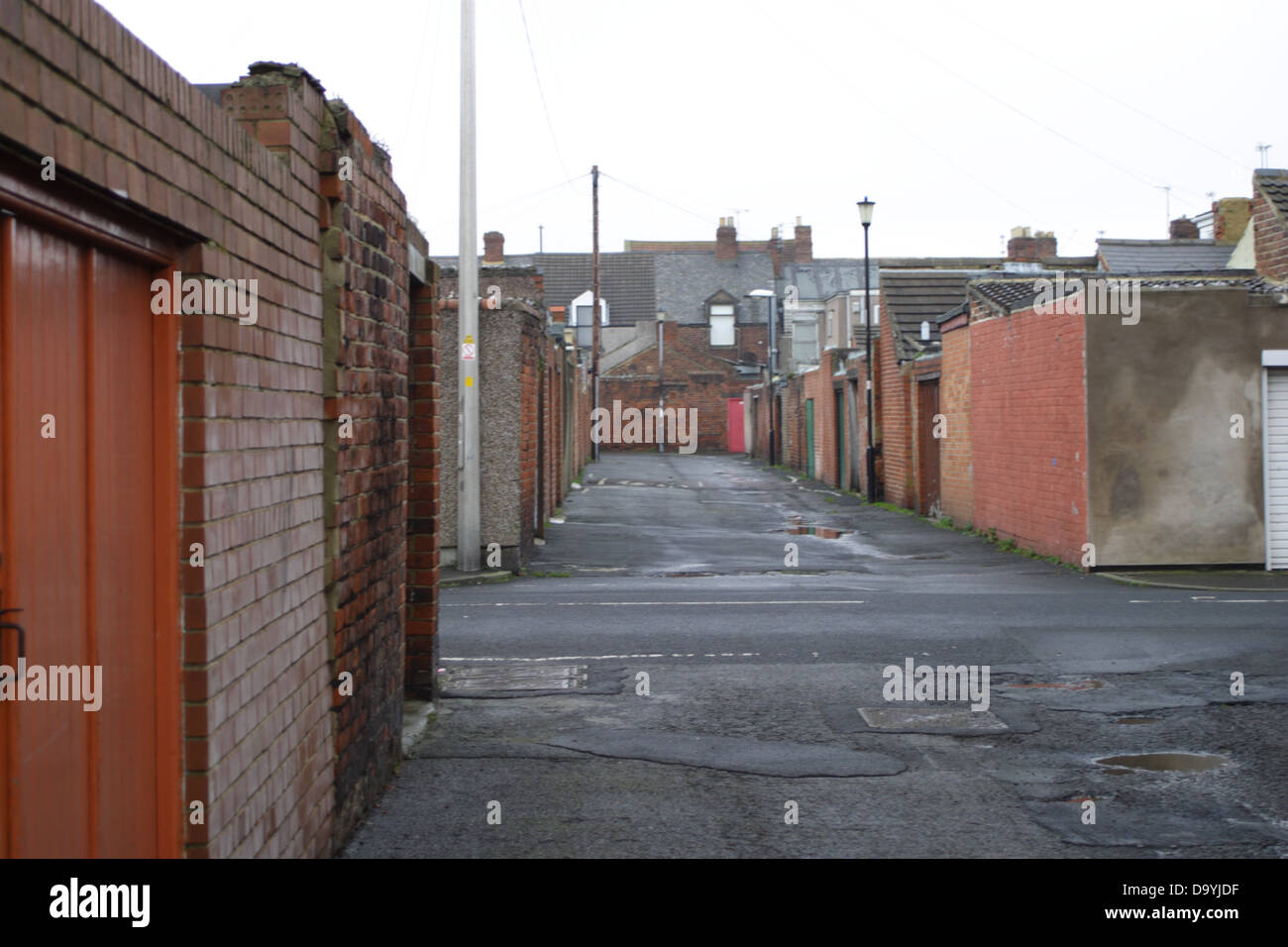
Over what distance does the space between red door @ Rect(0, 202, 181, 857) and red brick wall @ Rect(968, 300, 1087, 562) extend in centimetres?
1400

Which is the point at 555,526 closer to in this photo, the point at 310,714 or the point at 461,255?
the point at 461,255

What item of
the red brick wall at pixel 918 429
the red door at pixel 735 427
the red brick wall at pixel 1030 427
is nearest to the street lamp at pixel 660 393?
the red door at pixel 735 427

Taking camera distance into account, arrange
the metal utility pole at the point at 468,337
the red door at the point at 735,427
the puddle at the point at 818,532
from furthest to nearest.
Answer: the red door at the point at 735,427 → the puddle at the point at 818,532 → the metal utility pole at the point at 468,337

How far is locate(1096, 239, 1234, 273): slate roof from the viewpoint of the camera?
30.9 meters

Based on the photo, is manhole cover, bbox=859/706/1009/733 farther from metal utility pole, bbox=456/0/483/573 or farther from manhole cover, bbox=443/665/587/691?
metal utility pole, bbox=456/0/483/573

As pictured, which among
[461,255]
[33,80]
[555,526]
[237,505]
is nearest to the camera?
[33,80]

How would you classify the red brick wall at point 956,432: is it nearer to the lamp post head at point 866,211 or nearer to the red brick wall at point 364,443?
the lamp post head at point 866,211

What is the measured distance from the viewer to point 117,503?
11.0ft

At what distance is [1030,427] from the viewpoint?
724 inches

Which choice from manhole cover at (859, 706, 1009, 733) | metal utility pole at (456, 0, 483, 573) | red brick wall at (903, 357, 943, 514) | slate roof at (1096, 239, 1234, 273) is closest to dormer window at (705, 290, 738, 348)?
slate roof at (1096, 239, 1234, 273)

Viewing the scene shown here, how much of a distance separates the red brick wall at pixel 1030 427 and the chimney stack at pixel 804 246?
51.3 meters

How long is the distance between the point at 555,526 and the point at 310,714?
1784cm

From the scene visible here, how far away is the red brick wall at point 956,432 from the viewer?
73.3 feet
